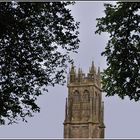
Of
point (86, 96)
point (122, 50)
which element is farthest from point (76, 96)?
point (122, 50)

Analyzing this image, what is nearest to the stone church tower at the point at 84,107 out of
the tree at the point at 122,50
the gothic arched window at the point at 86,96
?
the gothic arched window at the point at 86,96

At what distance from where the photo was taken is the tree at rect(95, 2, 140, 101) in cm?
1703

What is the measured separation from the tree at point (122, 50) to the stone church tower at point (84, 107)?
232 ft

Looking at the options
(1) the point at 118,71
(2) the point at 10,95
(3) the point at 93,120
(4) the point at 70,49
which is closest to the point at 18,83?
(2) the point at 10,95

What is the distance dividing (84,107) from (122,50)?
7432 centimetres

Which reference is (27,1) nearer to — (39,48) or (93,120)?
(39,48)

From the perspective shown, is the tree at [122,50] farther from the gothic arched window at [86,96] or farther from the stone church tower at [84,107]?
the gothic arched window at [86,96]

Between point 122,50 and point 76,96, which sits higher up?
point 76,96

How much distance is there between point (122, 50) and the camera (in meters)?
17.6

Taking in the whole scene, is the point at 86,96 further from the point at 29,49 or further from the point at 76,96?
the point at 29,49

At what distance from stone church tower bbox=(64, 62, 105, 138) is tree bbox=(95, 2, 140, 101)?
70.6 meters

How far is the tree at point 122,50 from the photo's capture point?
1703cm

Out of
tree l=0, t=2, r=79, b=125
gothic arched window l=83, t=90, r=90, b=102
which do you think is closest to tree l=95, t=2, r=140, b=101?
tree l=0, t=2, r=79, b=125

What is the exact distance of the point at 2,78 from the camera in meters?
16.5
